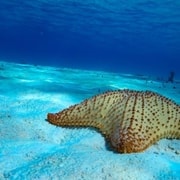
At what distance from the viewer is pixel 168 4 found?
30656 mm

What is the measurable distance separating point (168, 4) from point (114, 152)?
3010cm

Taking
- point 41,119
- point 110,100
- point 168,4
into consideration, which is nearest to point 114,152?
point 110,100

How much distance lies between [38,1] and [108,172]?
113 feet

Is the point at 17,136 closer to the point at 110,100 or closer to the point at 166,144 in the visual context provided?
the point at 110,100

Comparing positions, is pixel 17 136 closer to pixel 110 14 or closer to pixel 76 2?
pixel 76 2

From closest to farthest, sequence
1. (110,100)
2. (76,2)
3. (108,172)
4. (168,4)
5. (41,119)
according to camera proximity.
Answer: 1. (108,172)
2. (110,100)
3. (41,119)
4. (168,4)
5. (76,2)

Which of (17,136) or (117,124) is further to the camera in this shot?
(17,136)

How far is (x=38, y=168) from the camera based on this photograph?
10.1ft

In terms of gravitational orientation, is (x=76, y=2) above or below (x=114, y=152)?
above

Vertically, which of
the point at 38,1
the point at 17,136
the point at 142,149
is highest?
the point at 38,1

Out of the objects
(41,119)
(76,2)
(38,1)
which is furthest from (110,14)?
(41,119)

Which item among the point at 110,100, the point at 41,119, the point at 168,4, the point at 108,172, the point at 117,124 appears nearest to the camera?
the point at 108,172

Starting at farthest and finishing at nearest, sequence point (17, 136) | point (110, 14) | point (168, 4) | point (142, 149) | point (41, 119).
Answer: point (110, 14) → point (168, 4) → point (41, 119) → point (17, 136) → point (142, 149)

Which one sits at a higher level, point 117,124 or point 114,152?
point 117,124
